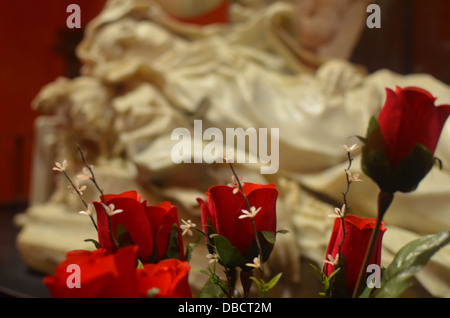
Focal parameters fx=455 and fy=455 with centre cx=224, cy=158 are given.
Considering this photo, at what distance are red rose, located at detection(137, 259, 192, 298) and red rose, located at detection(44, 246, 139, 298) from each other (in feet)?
0.06

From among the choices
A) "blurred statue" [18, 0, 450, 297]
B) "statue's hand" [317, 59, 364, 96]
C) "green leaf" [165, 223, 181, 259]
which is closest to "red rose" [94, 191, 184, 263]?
"green leaf" [165, 223, 181, 259]

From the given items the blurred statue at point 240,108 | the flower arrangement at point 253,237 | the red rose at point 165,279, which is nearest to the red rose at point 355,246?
the flower arrangement at point 253,237

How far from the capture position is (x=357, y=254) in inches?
12.1

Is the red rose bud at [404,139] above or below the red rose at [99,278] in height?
above

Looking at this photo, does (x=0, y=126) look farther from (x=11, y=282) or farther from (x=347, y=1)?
(x=347, y=1)

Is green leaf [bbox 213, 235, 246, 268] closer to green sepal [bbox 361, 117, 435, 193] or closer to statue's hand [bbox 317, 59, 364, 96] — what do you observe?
green sepal [bbox 361, 117, 435, 193]

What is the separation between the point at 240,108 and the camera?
1.07 meters

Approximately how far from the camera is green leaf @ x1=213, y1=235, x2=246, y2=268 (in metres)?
0.30

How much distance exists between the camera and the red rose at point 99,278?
235 millimetres

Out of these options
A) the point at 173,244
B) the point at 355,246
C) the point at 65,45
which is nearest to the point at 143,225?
the point at 173,244

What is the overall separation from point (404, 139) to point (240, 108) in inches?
32.6

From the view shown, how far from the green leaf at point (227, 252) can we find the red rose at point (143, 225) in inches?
1.5

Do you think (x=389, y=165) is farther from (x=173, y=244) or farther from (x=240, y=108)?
(x=240, y=108)

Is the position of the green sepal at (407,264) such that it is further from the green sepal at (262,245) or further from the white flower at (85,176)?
the white flower at (85,176)
